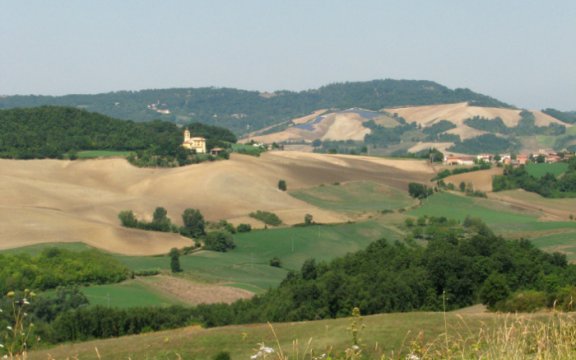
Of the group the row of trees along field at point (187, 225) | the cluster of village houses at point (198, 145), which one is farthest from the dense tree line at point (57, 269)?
the cluster of village houses at point (198, 145)

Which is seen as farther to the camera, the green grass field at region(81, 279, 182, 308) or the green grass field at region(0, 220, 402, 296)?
the green grass field at region(0, 220, 402, 296)

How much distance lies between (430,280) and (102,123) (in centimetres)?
9724

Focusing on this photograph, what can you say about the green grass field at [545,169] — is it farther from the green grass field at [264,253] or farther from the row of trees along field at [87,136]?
the green grass field at [264,253]

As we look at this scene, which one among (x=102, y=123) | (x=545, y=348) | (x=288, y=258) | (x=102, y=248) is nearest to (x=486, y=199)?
(x=288, y=258)

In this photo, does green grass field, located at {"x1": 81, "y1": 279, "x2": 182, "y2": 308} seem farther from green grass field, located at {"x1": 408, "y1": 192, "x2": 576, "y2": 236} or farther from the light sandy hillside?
green grass field, located at {"x1": 408, "y1": 192, "x2": 576, "y2": 236}

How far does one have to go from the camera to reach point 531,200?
104812 mm

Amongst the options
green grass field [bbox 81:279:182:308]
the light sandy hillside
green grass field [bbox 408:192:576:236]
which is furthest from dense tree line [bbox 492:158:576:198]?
green grass field [bbox 81:279:182:308]

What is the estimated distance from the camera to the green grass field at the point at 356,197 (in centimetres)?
9786

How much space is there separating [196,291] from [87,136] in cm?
8052

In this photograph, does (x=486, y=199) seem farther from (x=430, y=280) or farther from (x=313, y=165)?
(x=430, y=280)

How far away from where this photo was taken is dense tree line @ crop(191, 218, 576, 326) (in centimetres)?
4719

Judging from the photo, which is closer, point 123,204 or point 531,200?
point 123,204

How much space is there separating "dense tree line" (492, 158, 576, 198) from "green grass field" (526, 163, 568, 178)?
209 centimetres

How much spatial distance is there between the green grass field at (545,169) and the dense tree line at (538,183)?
2087mm
